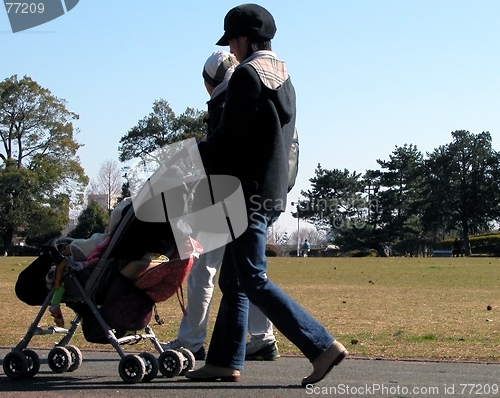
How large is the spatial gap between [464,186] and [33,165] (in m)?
43.8

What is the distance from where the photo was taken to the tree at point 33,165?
6969cm

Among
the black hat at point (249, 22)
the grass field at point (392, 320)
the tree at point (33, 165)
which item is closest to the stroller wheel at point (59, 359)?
the grass field at point (392, 320)

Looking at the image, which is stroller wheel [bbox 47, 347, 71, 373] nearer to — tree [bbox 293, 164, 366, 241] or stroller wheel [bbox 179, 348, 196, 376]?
stroller wheel [bbox 179, 348, 196, 376]

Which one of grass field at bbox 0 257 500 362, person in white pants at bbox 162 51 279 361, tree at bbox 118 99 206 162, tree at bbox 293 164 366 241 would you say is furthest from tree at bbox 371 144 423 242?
person in white pants at bbox 162 51 279 361

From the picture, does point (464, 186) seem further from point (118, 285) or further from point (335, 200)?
point (118, 285)

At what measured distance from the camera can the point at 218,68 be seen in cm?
564

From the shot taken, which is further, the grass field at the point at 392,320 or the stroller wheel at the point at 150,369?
the grass field at the point at 392,320

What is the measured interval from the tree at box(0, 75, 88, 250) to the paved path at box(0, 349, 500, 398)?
217 feet

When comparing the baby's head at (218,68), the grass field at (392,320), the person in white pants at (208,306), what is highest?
the baby's head at (218,68)

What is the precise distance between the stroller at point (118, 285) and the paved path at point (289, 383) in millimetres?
120

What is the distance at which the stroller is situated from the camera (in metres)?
4.93

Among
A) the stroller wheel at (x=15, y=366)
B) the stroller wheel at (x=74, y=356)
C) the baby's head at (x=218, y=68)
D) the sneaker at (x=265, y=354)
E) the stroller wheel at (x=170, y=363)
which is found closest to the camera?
the stroller wheel at (x=15, y=366)

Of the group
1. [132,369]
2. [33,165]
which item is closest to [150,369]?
[132,369]

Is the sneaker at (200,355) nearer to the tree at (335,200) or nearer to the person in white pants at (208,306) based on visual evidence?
the person in white pants at (208,306)
